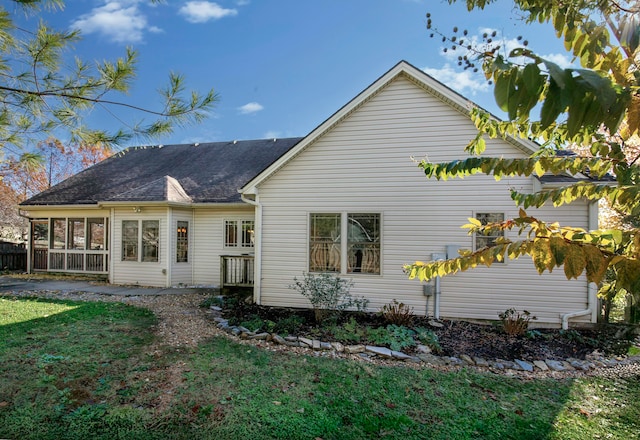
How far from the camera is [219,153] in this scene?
1542cm

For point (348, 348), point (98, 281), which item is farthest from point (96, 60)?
point (98, 281)

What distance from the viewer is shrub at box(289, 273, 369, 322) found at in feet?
24.0

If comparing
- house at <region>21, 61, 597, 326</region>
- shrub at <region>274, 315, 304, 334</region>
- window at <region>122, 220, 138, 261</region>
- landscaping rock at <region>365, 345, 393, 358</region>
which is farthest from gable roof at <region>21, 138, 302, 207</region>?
landscaping rock at <region>365, 345, 393, 358</region>

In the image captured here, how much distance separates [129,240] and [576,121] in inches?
517

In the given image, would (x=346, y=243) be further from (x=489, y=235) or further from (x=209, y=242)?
(x=209, y=242)

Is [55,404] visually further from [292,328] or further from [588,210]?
[588,210]

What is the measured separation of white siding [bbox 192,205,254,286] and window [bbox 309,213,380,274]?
4.22 meters

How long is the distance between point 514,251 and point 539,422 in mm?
3235

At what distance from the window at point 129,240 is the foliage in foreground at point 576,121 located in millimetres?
11786

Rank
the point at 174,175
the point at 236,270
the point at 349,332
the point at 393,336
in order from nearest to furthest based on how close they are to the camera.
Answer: the point at 393,336
the point at 349,332
the point at 236,270
the point at 174,175

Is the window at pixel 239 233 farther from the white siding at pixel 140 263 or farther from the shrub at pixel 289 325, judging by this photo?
the shrub at pixel 289 325

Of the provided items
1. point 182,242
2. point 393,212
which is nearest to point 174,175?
point 182,242

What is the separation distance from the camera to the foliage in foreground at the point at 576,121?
0.87 meters

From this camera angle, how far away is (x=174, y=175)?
13961mm
